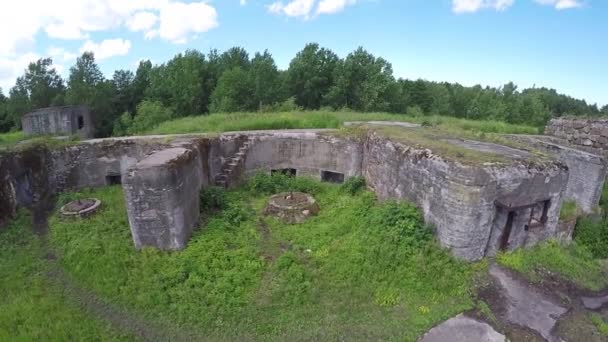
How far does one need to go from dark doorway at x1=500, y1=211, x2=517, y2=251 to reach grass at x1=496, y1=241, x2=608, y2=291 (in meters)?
0.17

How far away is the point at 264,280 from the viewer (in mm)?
6914

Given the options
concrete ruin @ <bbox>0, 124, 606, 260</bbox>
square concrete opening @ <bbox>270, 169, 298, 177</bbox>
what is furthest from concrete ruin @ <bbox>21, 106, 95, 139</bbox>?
square concrete opening @ <bbox>270, 169, 298, 177</bbox>

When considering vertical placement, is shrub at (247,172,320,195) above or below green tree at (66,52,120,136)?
below

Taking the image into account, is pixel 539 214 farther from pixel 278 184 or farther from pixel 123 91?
pixel 123 91

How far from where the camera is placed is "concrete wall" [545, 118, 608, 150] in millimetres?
11188

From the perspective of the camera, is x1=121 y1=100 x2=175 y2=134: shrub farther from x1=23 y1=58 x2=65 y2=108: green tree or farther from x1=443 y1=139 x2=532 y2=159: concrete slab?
x1=443 y1=139 x2=532 y2=159: concrete slab

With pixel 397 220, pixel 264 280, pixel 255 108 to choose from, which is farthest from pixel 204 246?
pixel 255 108

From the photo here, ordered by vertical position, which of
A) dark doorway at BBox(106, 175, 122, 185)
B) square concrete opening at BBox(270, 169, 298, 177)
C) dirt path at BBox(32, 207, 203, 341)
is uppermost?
square concrete opening at BBox(270, 169, 298, 177)

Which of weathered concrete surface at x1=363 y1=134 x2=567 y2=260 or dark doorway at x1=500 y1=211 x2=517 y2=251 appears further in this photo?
dark doorway at x1=500 y1=211 x2=517 y2=251

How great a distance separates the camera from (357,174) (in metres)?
11.3

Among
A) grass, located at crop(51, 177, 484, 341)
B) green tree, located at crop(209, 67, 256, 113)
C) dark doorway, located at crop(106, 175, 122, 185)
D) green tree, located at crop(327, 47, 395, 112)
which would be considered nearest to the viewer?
grass, located at crop(51, 177, 484, 341)

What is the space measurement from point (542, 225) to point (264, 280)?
5792 mm

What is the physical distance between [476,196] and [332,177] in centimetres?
598

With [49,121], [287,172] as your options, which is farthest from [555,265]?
[49,121]
